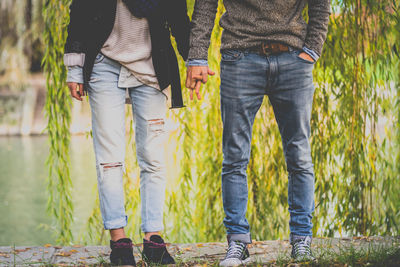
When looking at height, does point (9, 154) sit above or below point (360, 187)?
below

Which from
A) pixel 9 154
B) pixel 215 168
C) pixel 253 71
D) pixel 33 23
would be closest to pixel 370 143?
pixel 215 168

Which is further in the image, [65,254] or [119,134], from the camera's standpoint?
[65,254]

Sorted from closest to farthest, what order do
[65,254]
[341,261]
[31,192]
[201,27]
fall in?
[341,261] < [201,27] < [65,254] < [31,192]

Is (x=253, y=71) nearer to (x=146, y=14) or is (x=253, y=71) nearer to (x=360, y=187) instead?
(x=146, y=14)

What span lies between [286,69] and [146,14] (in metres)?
0.59

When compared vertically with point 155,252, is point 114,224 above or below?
above

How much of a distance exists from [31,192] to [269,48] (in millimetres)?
4977

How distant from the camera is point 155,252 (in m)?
2.01

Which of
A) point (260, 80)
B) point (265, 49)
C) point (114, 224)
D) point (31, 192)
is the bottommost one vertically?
point (31, 192)

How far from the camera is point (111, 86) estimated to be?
1.98 meters

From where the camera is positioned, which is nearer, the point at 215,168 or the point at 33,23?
the point at 215,168

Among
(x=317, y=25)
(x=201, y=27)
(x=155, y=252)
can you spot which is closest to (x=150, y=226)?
(x=155, y=252)

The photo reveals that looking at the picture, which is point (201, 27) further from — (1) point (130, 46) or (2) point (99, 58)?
(2) point (99, 58)

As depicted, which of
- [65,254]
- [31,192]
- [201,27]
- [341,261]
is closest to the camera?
[341,261]
